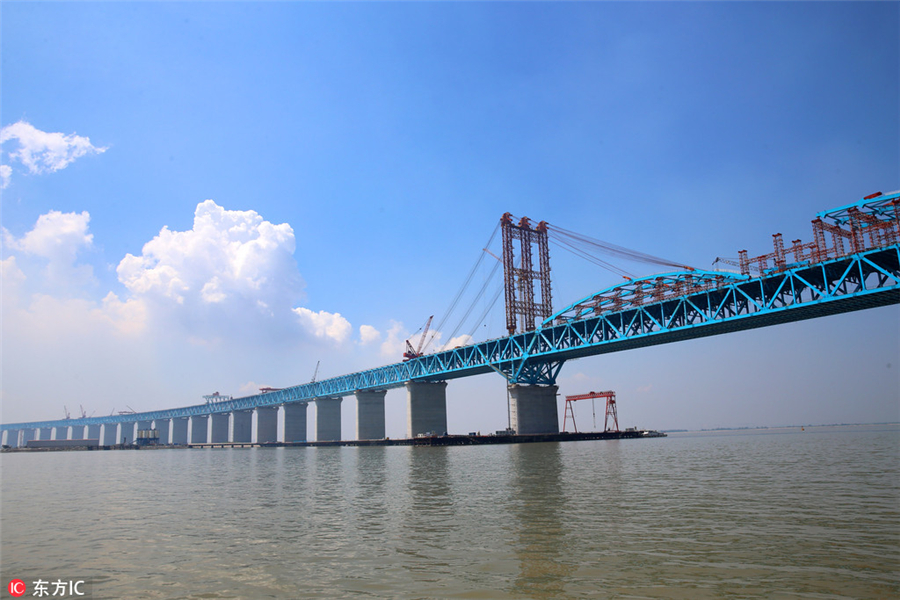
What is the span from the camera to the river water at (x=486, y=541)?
12516 mm

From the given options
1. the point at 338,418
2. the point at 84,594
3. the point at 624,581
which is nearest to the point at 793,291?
the point at 624,581

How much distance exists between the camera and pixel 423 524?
20031 mm

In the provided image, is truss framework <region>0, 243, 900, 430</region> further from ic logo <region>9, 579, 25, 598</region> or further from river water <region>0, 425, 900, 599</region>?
ic logo <region>9, 579, 25, 598</region>

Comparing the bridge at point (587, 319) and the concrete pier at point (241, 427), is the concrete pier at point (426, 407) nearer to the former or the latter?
the bridge at point (587, 319)

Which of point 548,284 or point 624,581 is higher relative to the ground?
point 548,284

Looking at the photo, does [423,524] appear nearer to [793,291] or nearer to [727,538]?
[727,538]

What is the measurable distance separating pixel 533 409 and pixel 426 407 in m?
26.1

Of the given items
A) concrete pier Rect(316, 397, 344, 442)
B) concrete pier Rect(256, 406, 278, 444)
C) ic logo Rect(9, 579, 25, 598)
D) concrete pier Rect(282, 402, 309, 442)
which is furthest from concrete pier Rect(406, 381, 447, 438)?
ic logo Rect(9, 579, 25, 598)

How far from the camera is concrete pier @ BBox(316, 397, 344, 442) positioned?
15562cm

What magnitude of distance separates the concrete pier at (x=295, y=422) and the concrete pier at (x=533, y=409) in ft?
284

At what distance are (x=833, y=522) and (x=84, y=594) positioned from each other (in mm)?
21633

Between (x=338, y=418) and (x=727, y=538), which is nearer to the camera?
(x=727, y=538)

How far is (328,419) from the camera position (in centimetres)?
15712

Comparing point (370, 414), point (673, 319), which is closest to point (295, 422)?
point (370, 414)
